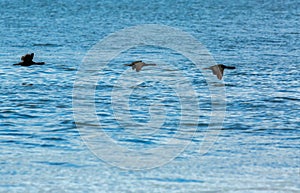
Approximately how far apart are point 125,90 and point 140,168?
874 centimetres

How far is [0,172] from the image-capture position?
50.7ft

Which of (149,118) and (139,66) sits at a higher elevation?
(139,66)

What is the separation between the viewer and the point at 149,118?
20328 mm

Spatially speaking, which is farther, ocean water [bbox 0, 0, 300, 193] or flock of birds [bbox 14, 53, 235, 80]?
flock of birds [bbox 14, 53, 235, 80]

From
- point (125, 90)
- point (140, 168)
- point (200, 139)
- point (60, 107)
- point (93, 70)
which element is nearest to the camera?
point (140, 168)

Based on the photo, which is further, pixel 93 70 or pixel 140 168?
pixel 93 70

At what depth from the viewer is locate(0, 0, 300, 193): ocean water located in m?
15.3

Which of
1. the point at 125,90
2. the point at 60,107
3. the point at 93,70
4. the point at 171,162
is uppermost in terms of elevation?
the point at 93,70

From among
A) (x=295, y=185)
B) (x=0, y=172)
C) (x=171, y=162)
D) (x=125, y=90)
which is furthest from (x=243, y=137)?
(x=125, y=90)

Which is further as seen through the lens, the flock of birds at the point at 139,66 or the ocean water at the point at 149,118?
the flock of birds at the point at 139,66

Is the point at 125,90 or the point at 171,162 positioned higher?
the point at 125,90

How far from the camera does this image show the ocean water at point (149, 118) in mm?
15289

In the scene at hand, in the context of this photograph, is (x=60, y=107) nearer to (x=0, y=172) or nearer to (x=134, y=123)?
(x=134, y=123)

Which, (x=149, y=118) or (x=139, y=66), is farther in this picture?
(x=139, y=66)
